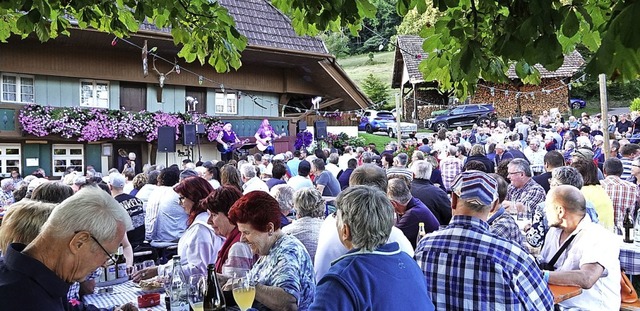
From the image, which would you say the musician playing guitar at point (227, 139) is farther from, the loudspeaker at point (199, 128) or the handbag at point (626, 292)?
the handbag at point (626, 292)

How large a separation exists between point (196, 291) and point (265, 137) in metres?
18.2

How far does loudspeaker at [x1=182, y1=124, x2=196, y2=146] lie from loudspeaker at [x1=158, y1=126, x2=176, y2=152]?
92 cm

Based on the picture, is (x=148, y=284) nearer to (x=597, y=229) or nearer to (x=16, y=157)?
(x=597, y=229)

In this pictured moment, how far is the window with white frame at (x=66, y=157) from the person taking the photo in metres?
18.5

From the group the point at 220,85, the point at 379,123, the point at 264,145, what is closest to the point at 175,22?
the point at 264,145

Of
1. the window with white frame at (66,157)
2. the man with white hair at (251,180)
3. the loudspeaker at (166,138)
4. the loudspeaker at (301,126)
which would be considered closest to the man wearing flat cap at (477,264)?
the man with white hair at (251,180)

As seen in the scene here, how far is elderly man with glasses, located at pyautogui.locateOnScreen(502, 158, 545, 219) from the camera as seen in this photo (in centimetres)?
707

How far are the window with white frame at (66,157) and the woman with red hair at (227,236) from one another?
15.5m

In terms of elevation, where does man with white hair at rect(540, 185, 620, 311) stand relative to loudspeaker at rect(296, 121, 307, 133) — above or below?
below

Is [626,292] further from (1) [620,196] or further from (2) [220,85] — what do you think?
(2) [220,85]

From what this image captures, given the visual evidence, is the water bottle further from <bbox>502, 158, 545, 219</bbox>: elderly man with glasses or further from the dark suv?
the dark suv

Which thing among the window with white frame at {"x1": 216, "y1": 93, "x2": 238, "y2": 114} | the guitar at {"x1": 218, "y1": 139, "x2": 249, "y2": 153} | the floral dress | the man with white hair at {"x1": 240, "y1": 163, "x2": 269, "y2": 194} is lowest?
the floral dress

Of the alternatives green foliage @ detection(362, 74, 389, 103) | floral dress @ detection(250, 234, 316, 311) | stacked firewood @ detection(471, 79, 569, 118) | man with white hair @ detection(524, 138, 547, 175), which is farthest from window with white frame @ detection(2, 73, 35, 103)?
green foliage @ detection(362, 74, 389, 103)

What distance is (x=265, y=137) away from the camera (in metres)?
21.7
